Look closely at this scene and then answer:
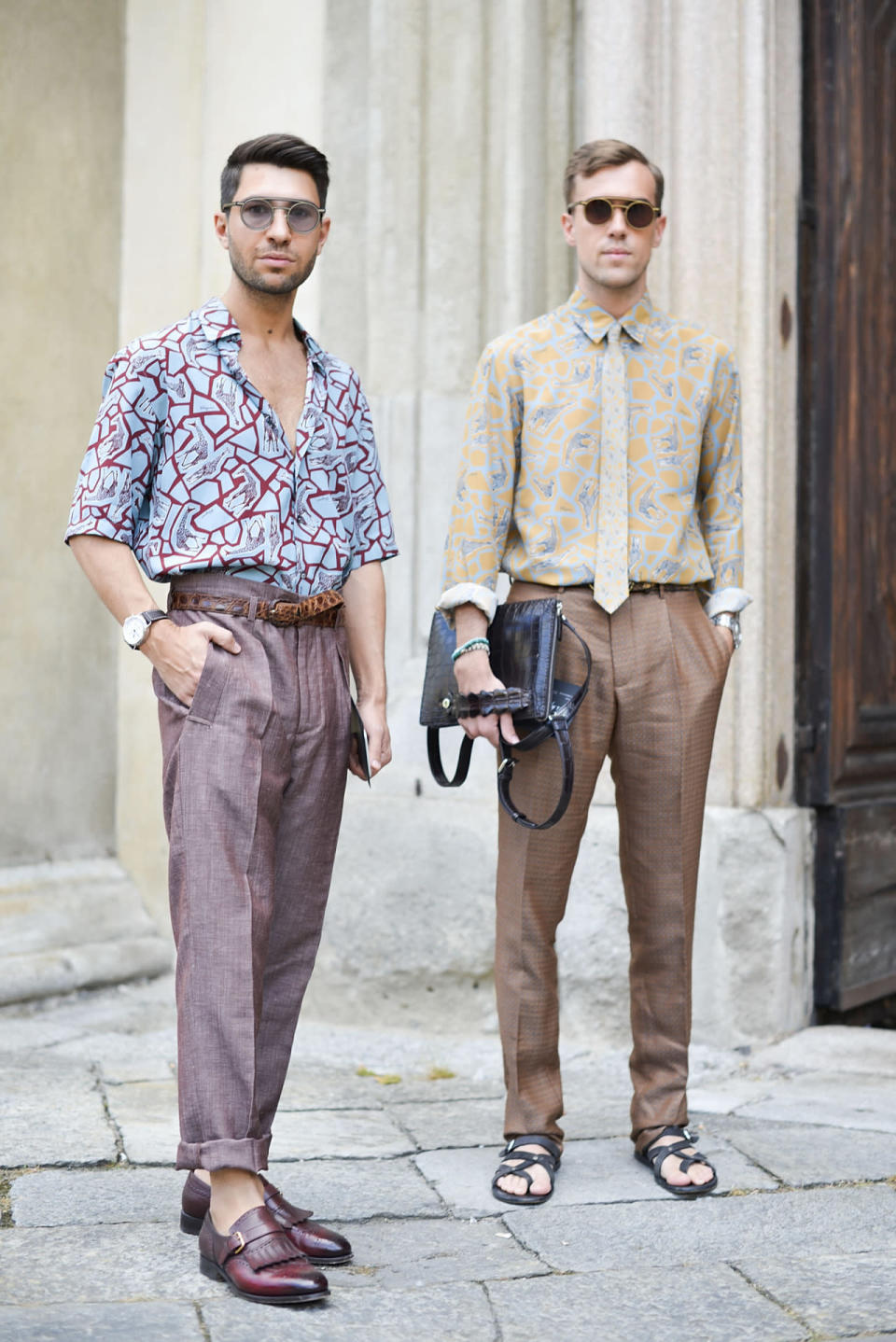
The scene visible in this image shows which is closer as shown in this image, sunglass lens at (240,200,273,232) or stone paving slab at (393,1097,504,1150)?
sunglass lens at (240,200,273,232)

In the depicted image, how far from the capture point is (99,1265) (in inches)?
102

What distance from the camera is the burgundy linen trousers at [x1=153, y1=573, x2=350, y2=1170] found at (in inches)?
99.6

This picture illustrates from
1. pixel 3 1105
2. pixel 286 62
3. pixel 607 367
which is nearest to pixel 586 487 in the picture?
pixel 607 367

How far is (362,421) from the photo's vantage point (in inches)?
112

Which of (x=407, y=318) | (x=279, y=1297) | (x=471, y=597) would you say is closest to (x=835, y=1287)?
(x=279, y=1297)

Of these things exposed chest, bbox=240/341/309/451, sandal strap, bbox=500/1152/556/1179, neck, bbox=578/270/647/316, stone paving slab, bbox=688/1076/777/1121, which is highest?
neck, bbox=578/270/647/316

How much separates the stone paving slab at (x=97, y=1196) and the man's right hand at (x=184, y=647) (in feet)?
3.19

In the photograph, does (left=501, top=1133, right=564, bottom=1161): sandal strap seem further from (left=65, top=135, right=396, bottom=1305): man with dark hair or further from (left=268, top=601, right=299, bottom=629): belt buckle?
(left=268, top=601, right=299, bottom=629): belt buckle

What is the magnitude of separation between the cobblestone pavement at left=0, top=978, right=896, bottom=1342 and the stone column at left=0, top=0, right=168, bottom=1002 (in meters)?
0.53

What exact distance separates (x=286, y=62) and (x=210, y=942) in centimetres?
311

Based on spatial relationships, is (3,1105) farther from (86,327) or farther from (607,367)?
(86,327)

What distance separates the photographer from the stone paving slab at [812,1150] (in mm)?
3172

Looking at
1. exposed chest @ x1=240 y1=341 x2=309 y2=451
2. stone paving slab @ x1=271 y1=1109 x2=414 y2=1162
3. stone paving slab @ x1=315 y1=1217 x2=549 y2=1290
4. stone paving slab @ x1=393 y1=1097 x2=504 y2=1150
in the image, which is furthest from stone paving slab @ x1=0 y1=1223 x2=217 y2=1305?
exposed chest @ x1=240 y1=341 x2=309 y2=451

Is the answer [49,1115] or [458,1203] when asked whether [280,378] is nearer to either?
[458,1203]
